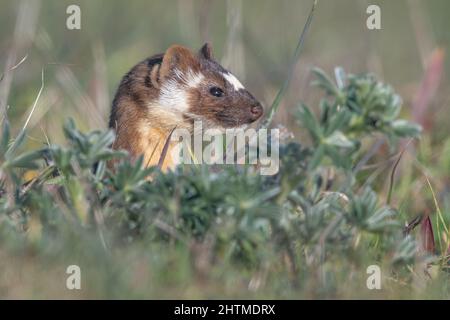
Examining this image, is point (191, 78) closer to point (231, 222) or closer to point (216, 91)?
point (216, 91)

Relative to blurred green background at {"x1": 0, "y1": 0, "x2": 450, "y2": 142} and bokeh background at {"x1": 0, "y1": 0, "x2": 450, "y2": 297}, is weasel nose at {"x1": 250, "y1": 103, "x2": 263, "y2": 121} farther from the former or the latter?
blurred green background at {"x1": 0, "y1": 0, "x2": 450, "y2": 142}

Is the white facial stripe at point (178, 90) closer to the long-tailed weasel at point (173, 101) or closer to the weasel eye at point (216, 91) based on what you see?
the long-tailed weasel at point (173, 101)

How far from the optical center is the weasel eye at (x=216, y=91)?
5.18m

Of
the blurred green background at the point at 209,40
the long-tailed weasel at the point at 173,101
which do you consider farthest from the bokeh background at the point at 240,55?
the long-tailed weasel at the point at 173,101

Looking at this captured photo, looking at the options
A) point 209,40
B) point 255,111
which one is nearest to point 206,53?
point 255,111

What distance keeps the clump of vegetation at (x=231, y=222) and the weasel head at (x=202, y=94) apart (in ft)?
4.64

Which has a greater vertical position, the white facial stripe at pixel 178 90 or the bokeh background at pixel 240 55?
the bokeh background at pixel 240 55

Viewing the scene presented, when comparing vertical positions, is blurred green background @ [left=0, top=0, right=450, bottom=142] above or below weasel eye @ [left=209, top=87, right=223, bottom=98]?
above

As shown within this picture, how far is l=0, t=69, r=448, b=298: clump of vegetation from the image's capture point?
126 inches

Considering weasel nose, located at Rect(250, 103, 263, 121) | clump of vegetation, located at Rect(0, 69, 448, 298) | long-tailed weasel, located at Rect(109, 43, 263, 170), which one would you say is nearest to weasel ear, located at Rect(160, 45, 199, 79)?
long-tailed weasel, located at Rect(109, 43, 263, 170)

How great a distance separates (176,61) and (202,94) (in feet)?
0.78

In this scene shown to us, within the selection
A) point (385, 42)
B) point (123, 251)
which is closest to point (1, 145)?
point (123, 251)

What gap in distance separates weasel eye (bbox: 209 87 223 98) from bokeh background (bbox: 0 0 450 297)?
421 millimetres

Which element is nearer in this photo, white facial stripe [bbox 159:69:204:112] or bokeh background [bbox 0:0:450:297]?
white facial stripe [bbox 159:69:204:112]
